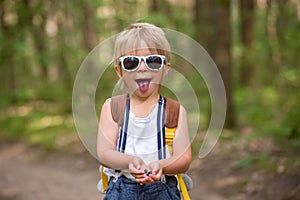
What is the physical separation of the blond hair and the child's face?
24mm

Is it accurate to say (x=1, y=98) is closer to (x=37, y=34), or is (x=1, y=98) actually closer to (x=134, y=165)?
(x=37, y=34)

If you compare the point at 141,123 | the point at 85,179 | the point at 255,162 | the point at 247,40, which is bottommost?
the point at 85,179

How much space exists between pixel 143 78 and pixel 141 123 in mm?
236

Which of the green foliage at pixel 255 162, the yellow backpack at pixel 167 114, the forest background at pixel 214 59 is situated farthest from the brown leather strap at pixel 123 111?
the green foliage at pixel 255 162

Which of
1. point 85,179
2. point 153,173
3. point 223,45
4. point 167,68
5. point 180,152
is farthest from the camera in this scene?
point 223,45

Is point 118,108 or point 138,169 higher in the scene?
point 118,108

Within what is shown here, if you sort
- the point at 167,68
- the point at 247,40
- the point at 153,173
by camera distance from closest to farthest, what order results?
the point at 153,173 < the point at 167,68 < the point at 247,40

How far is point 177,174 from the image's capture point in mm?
2553

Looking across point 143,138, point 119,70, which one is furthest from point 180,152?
point 119,70

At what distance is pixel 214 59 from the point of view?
10.2m

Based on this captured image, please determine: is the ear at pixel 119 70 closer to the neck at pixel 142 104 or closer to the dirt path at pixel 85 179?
the neck at pixel 142 104

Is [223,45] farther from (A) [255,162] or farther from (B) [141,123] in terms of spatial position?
(B) [141,123]

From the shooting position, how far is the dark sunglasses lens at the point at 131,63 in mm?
2512

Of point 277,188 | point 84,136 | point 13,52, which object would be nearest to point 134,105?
point 84,136
